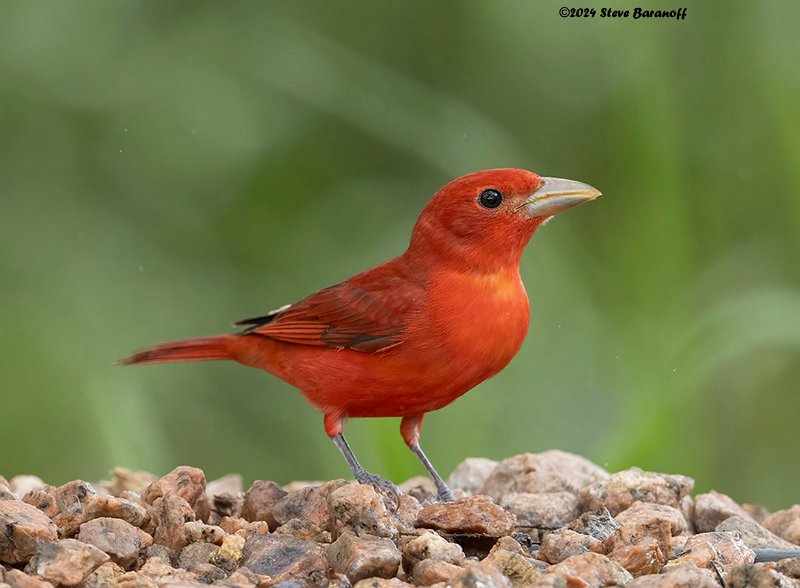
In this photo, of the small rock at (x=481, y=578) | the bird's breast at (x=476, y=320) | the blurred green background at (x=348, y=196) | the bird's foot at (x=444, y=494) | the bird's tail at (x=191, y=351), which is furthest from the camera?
the blurred green background at (x=348, y=196)

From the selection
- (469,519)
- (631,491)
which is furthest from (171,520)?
(631,491)

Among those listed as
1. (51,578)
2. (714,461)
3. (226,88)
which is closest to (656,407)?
(714,461)

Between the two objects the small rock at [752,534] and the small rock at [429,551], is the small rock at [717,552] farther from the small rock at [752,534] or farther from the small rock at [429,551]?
the small rock at [429,551]

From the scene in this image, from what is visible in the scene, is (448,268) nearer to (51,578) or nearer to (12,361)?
(51,578)

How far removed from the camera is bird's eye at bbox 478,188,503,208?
15.9 feet

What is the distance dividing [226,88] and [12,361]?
174 cm

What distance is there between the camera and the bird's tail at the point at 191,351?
5.55m

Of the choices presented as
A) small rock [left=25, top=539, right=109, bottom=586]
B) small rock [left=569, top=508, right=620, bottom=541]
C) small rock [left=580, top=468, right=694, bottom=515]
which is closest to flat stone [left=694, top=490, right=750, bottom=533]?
small rock [left=580, top=468, right=694, bottom=515]

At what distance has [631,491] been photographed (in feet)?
15.1

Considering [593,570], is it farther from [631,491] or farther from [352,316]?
[352,316]

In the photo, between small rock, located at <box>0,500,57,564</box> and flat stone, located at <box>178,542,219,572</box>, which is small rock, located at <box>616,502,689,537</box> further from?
small rock, located at <box>0,500,57,564</box>

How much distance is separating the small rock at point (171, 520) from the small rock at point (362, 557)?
491 millimetres

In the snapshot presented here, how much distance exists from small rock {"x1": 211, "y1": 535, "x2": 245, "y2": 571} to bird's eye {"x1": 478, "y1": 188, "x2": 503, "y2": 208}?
5.22 ft

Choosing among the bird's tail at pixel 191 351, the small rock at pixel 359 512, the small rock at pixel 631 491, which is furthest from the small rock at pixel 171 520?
the bird's tail at pixel 191 351
